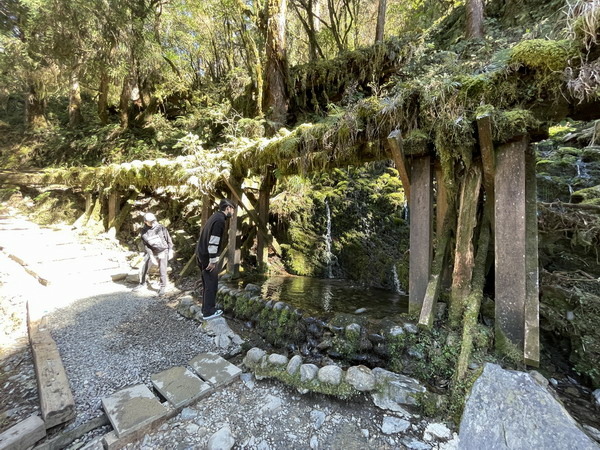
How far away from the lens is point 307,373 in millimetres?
3062

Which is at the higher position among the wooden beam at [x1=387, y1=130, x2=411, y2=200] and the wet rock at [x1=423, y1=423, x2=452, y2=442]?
the wooden beam at [x1=387, y1=130, x2=411, y2=200]

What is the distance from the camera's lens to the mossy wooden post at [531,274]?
278cm

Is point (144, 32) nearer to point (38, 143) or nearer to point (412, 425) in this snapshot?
point (38, 143)

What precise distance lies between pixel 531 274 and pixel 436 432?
2.07 metres

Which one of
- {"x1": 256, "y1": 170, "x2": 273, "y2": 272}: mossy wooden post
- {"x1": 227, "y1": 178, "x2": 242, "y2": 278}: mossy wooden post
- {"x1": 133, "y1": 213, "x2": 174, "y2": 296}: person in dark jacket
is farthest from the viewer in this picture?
{"x1": 256, "y1": 170, "x2": 273, "y2": 272}: mossy wooden post

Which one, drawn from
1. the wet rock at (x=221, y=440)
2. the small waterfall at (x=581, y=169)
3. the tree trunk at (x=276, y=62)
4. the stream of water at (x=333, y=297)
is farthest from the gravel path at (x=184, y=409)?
the tree trunk at (x=276, y=62)

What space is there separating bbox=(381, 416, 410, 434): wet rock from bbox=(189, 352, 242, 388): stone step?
170cm

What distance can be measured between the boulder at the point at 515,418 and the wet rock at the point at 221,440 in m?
1.97

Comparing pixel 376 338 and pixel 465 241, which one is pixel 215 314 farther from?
pixel 465 241

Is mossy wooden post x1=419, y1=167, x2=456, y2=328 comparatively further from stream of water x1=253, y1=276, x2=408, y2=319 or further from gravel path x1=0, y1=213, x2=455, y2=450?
stream of water x1=253, y1=276, x2=408, y2=319

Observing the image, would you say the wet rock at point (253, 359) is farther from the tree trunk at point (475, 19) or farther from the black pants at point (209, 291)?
the tree trunk at point (475, 19)

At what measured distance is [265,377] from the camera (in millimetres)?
3184

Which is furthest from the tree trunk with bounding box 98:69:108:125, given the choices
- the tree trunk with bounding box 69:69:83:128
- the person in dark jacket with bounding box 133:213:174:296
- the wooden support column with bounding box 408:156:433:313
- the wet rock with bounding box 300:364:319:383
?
the wet rock with bounding box 300:364:319:383

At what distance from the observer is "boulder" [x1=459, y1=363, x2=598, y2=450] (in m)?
2.05
